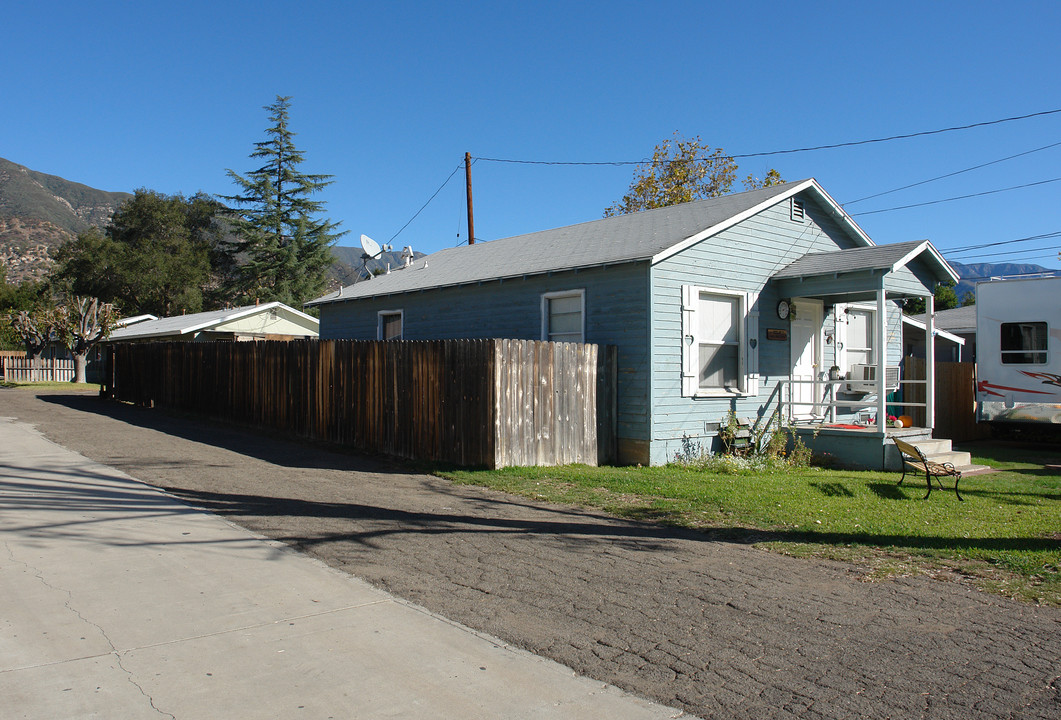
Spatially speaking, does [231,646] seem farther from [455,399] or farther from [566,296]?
[566,296]

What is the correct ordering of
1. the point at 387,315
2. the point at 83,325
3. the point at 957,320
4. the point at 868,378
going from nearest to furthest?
1. the point at 868,378
2. the point at 387,315
3. the point at 957,320
4. the point at 83,325

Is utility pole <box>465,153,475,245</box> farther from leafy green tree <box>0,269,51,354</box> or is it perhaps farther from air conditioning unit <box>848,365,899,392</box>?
leafy green tree <box>0,269,51,354</box>

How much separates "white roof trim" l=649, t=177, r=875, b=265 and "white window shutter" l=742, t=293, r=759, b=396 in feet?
4.52

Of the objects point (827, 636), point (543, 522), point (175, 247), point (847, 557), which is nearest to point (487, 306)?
point (543, 522)

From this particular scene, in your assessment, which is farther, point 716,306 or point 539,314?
point 539,314

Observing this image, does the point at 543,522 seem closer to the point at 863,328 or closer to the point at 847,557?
the point at 847,557

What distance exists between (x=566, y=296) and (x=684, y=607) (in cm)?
900

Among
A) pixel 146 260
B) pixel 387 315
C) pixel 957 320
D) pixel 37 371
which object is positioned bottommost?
pixel 37 371

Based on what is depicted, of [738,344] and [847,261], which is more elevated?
[847,261]

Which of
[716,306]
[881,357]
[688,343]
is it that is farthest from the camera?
[716,306]

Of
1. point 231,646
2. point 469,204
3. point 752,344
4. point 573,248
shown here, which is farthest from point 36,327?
point 231,646

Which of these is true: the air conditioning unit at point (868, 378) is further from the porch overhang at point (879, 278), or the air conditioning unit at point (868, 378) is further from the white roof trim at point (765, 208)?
the white roof trim at point (765, 208)

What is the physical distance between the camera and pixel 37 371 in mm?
48406

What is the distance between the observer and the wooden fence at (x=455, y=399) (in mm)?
11359
